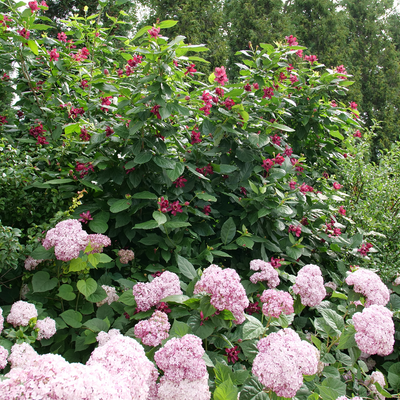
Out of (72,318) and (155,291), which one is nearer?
(155,291)

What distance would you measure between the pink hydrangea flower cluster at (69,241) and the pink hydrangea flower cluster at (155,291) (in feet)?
1.20

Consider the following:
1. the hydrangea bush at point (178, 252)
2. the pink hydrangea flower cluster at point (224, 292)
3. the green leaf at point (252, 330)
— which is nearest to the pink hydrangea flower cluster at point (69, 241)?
the hydrangea bush at point (178, 252)

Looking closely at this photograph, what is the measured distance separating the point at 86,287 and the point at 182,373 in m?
0.83

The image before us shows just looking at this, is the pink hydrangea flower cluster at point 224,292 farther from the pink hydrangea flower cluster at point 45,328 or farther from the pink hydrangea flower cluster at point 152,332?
the pink hydrangea flower cluster at point 45,328

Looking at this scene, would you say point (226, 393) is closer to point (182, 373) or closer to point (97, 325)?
point (182, 373)

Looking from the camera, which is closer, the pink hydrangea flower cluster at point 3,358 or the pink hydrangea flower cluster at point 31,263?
the pink hydrangea flower cluster at point 3,358

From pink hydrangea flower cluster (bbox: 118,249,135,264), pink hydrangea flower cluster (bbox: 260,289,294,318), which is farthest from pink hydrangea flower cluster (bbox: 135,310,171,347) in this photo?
pink hydrangea flower cluster (bbox: 118,249,135,264)

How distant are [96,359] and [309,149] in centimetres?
302

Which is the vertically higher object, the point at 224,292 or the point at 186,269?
the point at 224,292

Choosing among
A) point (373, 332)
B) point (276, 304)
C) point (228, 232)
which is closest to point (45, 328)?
point (276, 304)

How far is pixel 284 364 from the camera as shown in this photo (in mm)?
1116

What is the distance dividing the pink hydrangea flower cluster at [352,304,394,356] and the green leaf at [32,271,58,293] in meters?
1.51

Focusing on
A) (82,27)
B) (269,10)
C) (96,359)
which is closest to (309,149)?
(82,27)

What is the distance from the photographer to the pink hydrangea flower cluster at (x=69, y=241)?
165cm
